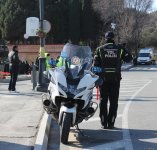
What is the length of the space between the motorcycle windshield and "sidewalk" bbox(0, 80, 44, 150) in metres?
1.38

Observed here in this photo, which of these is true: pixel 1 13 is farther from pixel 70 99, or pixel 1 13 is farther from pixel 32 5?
pixel 70 99

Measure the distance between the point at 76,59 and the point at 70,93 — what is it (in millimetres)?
951

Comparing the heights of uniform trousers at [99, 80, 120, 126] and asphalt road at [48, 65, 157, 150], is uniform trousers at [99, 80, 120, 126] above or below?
above

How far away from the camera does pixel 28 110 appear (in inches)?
500

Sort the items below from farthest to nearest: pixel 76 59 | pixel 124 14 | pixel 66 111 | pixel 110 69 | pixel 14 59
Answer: pixel 124 14 → pixel 14 59 → pixel 110 69 → pixel 76 59 → pixel 66 111

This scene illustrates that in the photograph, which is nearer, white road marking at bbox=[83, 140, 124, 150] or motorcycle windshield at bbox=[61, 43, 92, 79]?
white road marking at bbox=[83, 140, 124, 150]

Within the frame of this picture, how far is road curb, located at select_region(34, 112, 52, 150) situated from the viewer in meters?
8.25

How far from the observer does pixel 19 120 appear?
428 inches

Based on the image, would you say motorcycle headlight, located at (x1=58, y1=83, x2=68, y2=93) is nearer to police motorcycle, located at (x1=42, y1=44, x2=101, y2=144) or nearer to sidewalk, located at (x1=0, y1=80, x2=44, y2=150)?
police motorcycle, located at (x1=42, y1=44, x2=101, y2=144)

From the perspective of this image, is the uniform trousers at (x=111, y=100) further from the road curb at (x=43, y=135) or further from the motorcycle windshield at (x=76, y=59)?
the road curb at (x=43, y=135)

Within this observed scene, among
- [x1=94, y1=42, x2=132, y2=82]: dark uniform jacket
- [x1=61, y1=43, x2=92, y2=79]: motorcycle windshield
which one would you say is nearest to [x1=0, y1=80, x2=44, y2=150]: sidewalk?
[x1=61, y1=43, x2=92, y2=79]: motorcycle windshield

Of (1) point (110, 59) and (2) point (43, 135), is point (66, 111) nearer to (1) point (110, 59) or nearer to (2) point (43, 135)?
(2) point (43, 135)

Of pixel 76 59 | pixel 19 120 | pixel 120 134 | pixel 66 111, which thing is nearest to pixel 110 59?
pixel 76 59

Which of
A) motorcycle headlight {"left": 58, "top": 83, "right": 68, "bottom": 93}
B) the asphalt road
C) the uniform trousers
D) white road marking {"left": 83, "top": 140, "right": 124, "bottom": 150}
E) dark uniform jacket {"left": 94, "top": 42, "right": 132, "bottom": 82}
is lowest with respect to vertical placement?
the asphalt road
